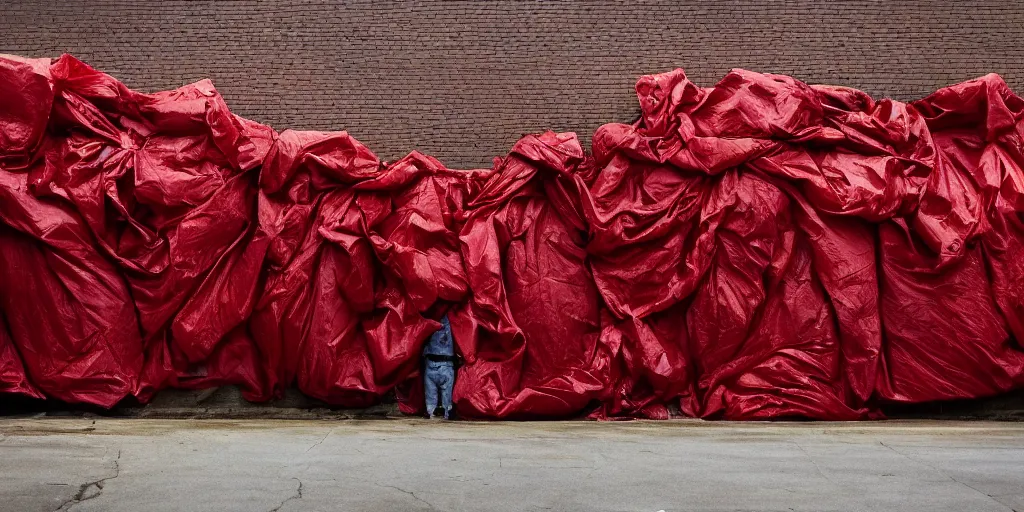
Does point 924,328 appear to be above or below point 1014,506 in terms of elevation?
above

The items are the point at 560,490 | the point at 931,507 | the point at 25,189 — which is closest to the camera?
the point at 931,507

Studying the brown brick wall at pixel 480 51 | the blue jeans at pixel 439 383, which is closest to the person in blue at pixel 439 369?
the blue jeans at pixel 439 383

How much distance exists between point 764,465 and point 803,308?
2178 mm

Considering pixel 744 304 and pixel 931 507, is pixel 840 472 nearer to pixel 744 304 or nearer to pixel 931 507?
pixel 931 507

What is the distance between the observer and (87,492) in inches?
109

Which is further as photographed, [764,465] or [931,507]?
[764,465]

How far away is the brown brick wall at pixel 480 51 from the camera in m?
6.50

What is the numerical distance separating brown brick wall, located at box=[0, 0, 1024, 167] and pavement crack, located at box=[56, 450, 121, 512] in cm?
383

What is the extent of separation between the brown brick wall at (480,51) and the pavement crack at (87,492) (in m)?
3.83

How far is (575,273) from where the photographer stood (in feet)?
17.9

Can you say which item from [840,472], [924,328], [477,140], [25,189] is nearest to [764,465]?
[840,472]

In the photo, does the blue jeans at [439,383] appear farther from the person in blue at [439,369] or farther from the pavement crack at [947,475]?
the pavement crack at [947,475]

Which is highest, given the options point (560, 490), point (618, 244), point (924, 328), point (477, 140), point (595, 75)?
point (595, 75)

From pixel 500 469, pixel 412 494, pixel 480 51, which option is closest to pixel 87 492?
pixel 412 494
